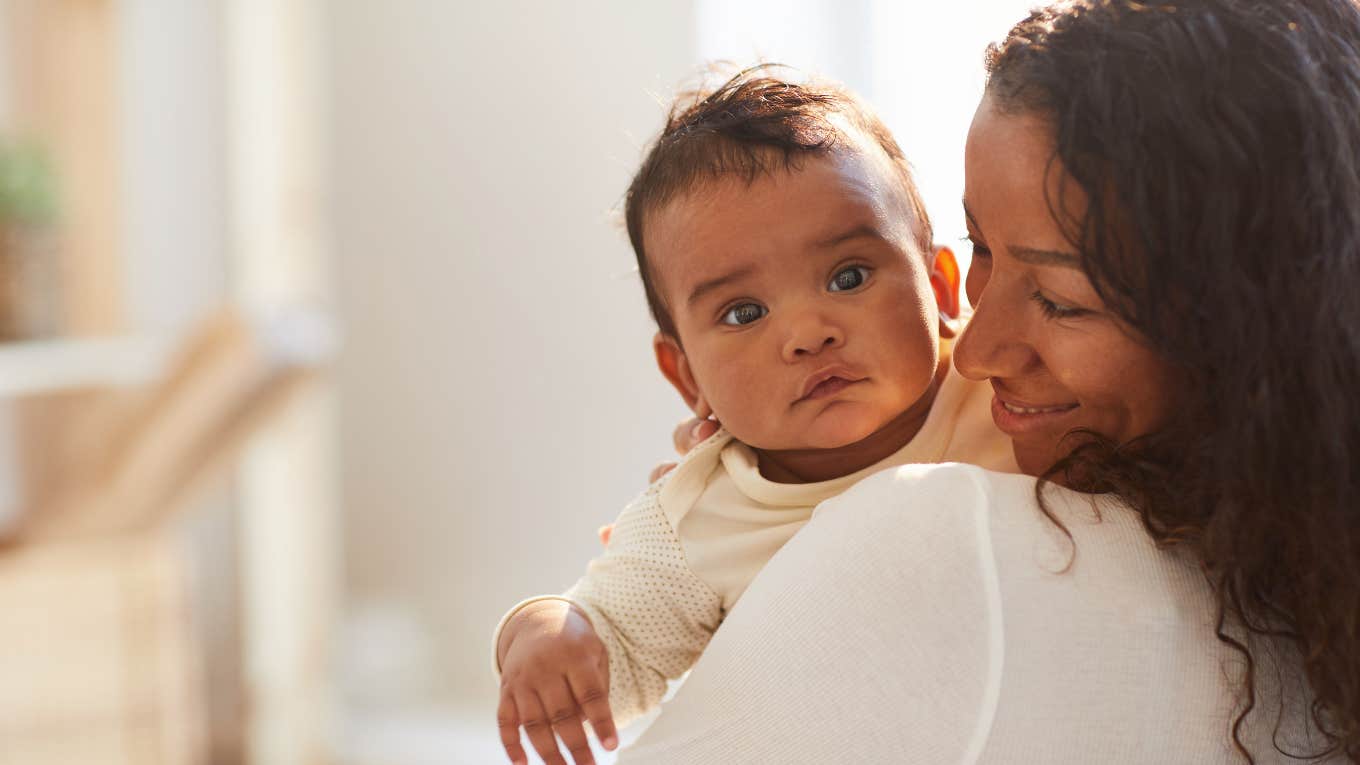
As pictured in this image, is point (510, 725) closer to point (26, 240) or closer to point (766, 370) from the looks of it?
point (766, 370)

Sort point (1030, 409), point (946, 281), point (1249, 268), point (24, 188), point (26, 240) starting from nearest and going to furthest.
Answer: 1. point (1249, 268)
2. point (1030, 409)
3. point (946, 281)
4. point (24, 188)
5. point (26, 240)

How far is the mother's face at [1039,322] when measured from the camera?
0.77 metres

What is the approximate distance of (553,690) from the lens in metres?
0.94

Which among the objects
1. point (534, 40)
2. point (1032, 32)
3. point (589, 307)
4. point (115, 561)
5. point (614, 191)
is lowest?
point (115, 561)

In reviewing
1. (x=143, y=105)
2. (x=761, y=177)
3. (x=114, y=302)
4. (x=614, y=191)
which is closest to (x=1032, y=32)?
(x=761, y=177)

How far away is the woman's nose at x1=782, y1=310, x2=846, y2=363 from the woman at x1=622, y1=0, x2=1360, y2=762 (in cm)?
23

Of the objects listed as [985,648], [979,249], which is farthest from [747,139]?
[985,648]

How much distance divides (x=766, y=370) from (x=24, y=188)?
99.5 inches

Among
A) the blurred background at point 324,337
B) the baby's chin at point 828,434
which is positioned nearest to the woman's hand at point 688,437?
the baby's chin at point 828,434

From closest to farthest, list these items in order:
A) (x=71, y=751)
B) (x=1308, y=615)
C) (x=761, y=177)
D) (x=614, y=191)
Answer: (x=1308, y=615)
(x=761, y=177)
(x=71, y=751)
(x=614, y=191)

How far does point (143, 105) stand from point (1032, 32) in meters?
3.25

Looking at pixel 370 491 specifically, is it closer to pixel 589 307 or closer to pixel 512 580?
pixel 512 580

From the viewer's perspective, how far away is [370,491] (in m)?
3.90

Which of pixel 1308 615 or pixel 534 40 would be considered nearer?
pixel 1308 615
